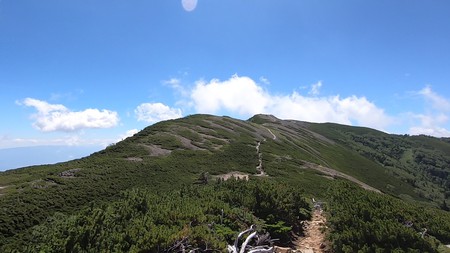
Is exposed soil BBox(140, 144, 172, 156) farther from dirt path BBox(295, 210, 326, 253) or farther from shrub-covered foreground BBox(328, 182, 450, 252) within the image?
shrub-covered foreground BBox(328, 182, 450, 252)

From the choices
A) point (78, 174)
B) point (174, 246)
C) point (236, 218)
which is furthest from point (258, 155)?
point (174, 246)

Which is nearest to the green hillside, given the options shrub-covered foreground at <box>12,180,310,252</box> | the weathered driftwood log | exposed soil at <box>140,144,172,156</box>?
shrub-covered foreground at <box>12,180,310,252</box>

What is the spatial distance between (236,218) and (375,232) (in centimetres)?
583

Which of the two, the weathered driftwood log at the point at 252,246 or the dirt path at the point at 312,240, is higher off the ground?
the weathered driftwood log at the point at 252,246

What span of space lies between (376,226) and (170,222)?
334 inches

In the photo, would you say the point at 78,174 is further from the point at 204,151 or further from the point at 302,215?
the point at 302,215

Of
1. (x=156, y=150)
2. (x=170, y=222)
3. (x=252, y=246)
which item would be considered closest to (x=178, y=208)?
(x=170, y=222)

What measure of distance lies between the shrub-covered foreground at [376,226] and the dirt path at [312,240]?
925mm

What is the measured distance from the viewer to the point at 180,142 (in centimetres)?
6862

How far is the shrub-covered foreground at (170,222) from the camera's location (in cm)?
1068

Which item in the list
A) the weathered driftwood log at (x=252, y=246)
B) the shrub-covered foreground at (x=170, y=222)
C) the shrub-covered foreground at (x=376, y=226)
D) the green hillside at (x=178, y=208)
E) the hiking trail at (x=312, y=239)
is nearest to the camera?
the shrub-covered foreground at (x=170, y=222)

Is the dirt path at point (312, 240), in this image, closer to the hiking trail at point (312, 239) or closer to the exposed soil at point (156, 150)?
the hiking trail at point (312, 239)

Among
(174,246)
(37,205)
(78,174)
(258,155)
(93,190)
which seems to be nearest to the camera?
(174,246)

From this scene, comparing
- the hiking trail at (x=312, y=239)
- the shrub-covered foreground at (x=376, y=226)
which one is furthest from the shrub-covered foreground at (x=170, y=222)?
the shrub-covered foreground at (x=376, y=226)
